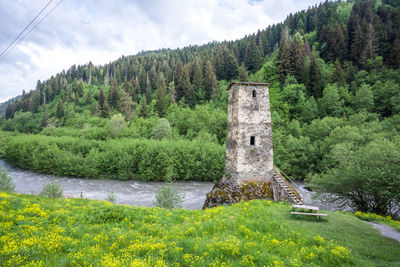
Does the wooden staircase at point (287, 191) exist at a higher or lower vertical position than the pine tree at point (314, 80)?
lower

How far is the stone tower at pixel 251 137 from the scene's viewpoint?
16.5 m

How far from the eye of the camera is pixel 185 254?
507 cm

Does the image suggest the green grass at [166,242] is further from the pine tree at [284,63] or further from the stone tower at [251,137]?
the pine tree at [284,63]

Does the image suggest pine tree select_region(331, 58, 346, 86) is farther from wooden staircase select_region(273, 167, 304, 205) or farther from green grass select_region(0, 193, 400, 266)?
green grass select_region(0, 193, 400, 266)

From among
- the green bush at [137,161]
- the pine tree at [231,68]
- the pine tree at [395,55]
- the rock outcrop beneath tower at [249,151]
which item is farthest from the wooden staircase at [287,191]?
the pine tree at [231,68]

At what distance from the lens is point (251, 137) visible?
1688 cm

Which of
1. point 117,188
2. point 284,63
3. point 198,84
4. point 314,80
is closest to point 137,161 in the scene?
point 117,188

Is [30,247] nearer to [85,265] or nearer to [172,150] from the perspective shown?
[85,265]

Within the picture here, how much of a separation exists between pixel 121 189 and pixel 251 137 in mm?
23013

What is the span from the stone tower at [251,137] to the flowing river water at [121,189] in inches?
353

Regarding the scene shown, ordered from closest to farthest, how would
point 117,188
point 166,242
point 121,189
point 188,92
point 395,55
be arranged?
point 166,242
point 121,189
point 117,188
point 395,55
point 188,92

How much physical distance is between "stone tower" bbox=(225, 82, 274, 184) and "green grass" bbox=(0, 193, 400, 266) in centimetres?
782

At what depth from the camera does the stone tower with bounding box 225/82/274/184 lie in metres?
16.5

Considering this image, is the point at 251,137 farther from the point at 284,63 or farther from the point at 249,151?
the point at 284,63
